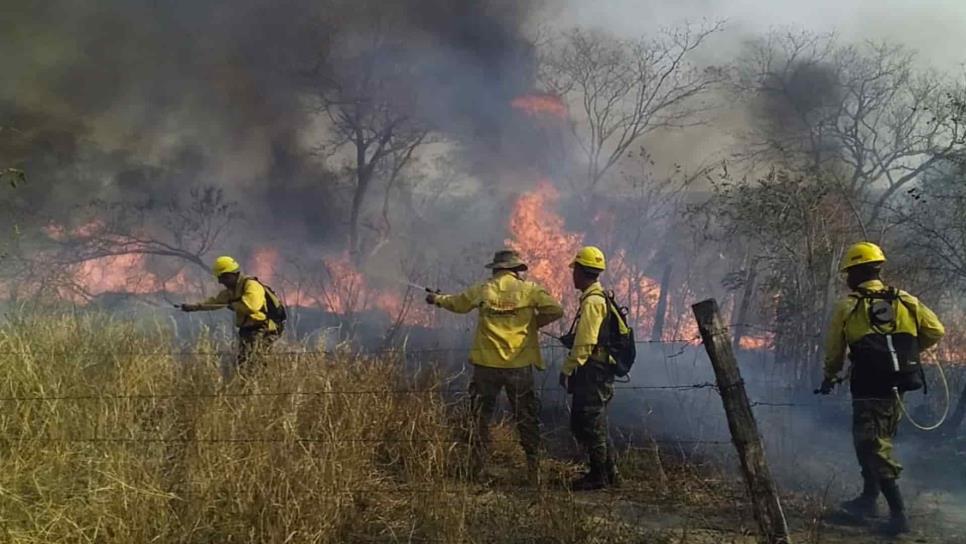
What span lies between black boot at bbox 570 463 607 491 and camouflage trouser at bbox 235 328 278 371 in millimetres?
2694

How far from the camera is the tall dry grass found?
3.58 meters

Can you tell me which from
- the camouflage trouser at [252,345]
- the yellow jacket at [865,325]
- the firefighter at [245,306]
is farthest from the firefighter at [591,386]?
the firefighter at [245,306]

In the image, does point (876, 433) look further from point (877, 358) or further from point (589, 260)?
point (589, 260)

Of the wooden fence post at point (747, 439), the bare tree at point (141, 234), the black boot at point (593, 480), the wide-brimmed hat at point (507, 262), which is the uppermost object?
the bare tree at point (141, 234)

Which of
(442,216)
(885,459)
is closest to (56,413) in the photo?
(885,459)

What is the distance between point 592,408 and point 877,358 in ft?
6.03

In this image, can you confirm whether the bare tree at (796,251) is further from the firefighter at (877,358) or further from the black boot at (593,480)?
the black boot at (593,480)

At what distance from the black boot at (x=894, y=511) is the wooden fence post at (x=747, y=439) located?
1.39 meters

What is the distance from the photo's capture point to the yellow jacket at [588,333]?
5.00m

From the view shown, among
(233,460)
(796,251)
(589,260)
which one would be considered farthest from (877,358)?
(796,251)

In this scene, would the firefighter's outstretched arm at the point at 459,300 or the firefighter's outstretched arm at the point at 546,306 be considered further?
the firefighter's outstretched arm at the point at 459,300

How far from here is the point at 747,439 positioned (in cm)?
336

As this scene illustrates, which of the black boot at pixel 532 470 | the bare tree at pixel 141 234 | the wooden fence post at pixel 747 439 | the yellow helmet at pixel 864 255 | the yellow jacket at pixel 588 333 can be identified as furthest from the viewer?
the bare tree at pixel 141 234

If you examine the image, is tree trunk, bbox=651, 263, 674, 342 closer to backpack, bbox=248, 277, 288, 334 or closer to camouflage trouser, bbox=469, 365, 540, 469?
backpack, bbox=248, 277, 288, 334
